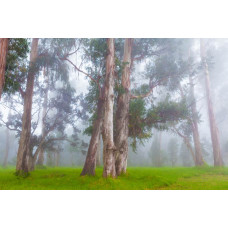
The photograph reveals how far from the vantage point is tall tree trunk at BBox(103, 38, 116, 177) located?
4.43m

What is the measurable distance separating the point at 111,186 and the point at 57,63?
4.28m

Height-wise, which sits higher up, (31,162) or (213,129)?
(213,129)

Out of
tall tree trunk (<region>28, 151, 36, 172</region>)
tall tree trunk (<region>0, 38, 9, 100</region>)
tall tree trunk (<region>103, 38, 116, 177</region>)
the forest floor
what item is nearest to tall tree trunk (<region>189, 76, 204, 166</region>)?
the forest floor

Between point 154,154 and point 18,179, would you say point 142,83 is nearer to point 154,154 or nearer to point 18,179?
point 154,154

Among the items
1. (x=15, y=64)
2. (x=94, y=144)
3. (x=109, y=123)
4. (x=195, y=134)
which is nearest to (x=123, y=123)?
(x=109, y=123)

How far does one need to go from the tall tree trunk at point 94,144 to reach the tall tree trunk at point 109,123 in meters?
0.71

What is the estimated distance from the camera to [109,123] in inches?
182

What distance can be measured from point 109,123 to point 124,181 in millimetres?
1511

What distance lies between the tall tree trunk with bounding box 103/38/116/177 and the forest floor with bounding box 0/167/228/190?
1.04 feet

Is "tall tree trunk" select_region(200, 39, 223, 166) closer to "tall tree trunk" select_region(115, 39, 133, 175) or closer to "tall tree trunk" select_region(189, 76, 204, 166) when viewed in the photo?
"tall tree trunk" select_region(189, 76, 204, 166)

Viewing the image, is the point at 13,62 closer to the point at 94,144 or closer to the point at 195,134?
the point at 94,144

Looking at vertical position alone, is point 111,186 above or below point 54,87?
below
